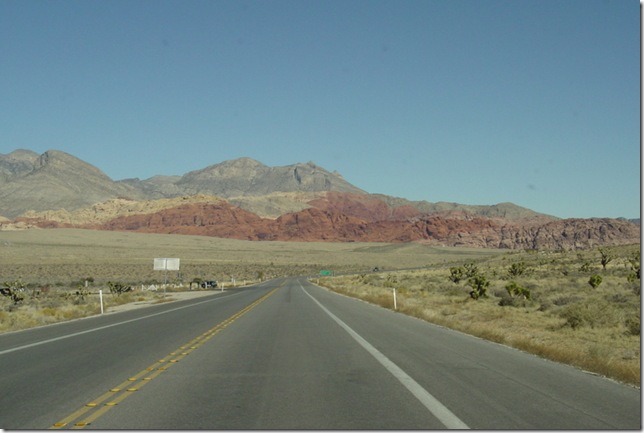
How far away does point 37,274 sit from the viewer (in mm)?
91562

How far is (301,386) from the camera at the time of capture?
400 inches

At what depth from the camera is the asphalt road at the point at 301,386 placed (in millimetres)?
7891

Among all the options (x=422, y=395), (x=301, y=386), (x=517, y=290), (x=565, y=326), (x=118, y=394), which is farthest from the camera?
(x=517, y=290)

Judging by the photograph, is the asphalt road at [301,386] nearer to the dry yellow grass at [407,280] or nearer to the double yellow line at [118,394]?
the double yellow line at [118,394]

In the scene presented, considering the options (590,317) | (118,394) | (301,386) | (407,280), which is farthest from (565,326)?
(407,280)

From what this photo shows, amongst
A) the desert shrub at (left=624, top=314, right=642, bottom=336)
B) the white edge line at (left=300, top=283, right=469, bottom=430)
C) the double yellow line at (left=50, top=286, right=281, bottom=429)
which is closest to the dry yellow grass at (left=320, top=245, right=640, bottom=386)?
the desert shrub at (left=624, top=314, right=642, bottom=336)

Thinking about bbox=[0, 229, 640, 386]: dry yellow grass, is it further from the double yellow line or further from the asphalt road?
the double yellow line

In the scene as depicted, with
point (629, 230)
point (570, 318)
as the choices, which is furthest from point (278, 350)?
point (629, 230)

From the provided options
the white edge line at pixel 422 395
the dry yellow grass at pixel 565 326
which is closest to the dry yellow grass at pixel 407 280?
the dry yellow grass at pixel 565 326

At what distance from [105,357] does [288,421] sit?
7.62 meters

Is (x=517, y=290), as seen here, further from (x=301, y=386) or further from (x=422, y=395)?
(x=422, y=395)

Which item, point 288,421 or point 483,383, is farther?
point 483,383

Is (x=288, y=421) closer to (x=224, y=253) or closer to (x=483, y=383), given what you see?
(x=483, y=383)

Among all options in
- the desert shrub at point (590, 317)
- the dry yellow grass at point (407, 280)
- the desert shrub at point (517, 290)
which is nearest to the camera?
the dry yellow grass at point (407, 280)
